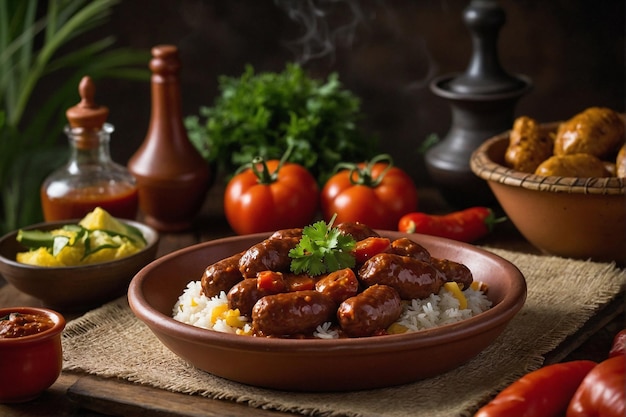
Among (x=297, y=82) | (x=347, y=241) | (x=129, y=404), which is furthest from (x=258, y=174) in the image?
(x=129, y=404)

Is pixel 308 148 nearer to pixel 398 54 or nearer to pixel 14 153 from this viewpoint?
pixel 398 54

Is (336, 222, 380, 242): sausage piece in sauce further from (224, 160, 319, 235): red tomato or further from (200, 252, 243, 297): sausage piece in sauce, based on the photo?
(224, 160, 319, 235): red tomato

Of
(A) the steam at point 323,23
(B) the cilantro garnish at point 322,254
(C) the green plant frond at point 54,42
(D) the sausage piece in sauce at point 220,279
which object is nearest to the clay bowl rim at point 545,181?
(B) the cilantro garnish at point 322,254

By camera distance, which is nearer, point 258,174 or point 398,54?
point 258,174

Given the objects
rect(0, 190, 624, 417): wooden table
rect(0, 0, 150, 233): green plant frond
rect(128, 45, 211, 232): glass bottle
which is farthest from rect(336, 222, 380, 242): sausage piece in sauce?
rect(0, 0, 150, 233): green plant frond

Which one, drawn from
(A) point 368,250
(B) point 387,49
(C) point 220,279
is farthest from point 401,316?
(B) point 387,49

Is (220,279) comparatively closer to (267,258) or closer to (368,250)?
(267,258)

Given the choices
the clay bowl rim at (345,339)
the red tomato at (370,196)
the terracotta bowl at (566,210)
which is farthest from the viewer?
the red tomato at (370,196)

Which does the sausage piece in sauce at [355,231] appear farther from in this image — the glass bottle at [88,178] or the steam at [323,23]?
the steam at [323,23]
